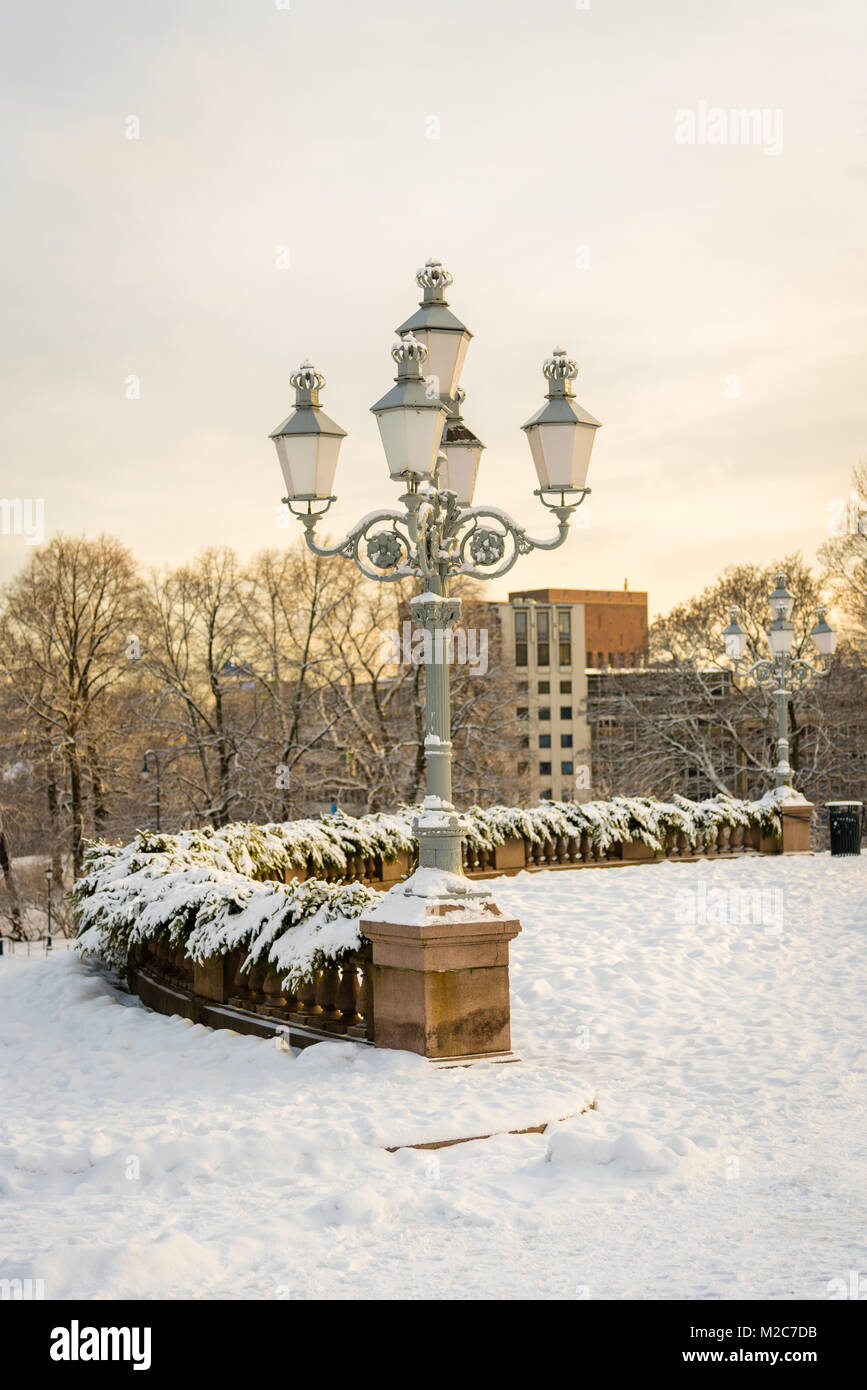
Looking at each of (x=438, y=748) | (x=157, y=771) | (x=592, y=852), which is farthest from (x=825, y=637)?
(x=157, y=771)

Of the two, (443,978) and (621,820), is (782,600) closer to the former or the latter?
(621,820)

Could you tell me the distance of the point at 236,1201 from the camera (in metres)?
6.02

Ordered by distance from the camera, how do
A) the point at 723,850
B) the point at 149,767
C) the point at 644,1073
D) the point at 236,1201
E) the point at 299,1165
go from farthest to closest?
1. the point at 149,767
2. the point at 723,850
3. the point at 644,1073
4. the point at 299,1165
5. the point at 236,1201

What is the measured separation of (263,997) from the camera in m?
10.1

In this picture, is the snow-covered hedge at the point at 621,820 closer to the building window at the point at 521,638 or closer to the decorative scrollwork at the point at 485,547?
the decorative scrollwork at the point at 485,547

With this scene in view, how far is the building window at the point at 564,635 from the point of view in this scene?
369 ft

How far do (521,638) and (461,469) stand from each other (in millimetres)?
100264

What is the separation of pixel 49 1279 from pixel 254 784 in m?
39.5

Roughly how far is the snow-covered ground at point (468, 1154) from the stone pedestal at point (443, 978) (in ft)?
0.89

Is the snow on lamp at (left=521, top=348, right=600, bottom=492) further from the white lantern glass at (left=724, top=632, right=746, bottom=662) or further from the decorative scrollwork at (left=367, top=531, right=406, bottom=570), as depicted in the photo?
the white lantern glass at (left=724, top=632, right=746, bottom=662)

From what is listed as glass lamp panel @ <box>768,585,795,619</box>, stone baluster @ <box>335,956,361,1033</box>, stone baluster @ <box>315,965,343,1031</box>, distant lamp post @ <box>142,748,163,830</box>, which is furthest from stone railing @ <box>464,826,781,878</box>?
distant lamp post @ <box>142,748,163,830</box>

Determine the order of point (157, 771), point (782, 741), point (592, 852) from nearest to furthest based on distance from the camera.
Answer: point (592, 852) → point (782, 741) → point (157, 771)
